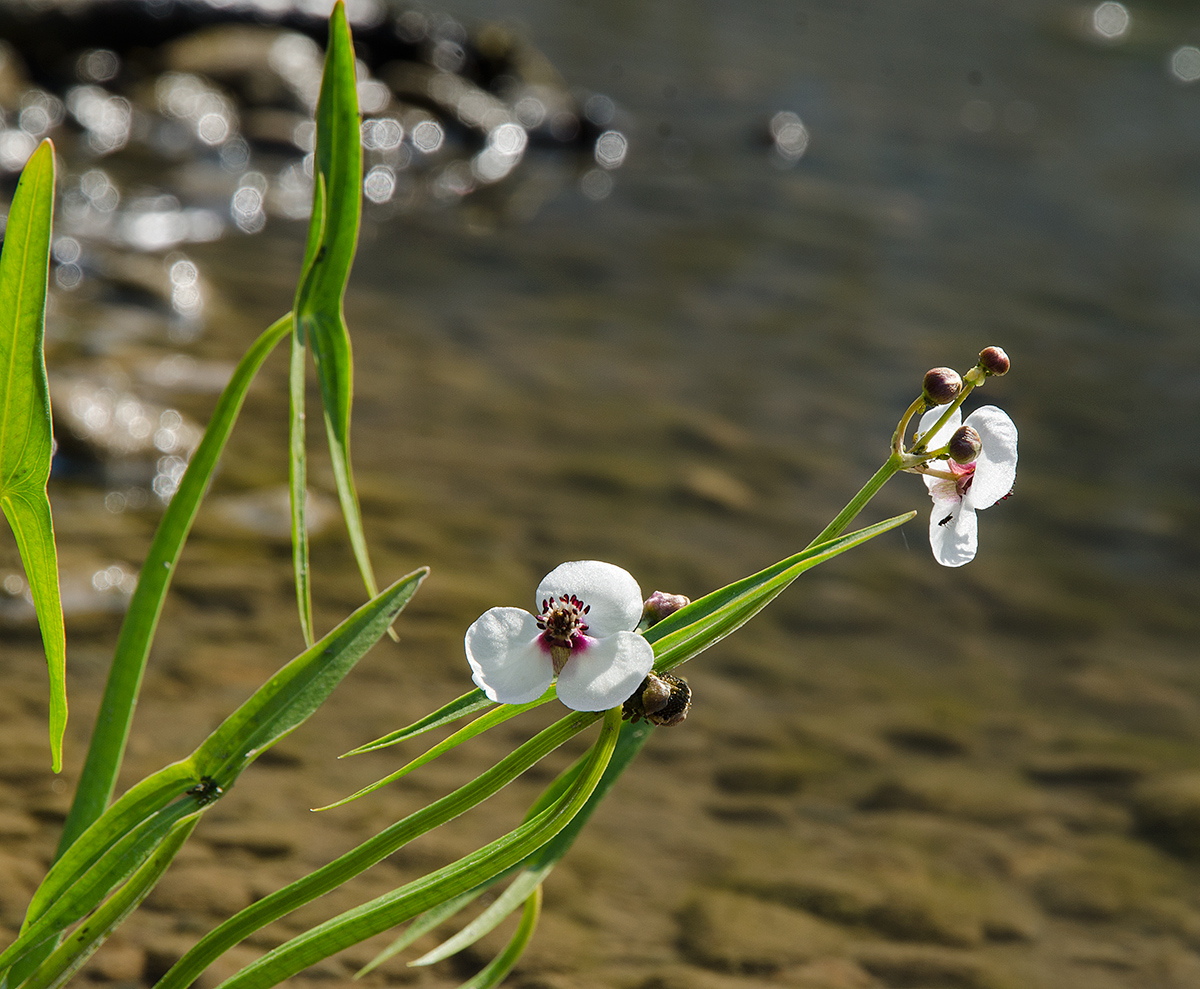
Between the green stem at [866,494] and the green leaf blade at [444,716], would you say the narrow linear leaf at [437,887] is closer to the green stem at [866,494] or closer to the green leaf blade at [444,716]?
the green leaf blade at [444,716]

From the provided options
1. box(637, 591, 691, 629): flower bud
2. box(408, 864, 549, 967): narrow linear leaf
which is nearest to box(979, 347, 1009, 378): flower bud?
box(637, 591, 691, 629): flower bud

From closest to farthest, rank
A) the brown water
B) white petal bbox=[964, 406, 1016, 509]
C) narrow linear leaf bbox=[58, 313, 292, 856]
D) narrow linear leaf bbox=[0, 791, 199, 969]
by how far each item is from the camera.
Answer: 1. white petal bbox=[964, 406, 1016, 509]
2. narrow linear leaf bbox=[0, 791, 199, 969]
3. narrow linear leaf bbox=[58, 313, 292, 856]
4. the brown water

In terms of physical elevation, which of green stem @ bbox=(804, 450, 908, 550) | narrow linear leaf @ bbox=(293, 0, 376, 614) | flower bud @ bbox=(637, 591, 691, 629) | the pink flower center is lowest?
the pink flower center

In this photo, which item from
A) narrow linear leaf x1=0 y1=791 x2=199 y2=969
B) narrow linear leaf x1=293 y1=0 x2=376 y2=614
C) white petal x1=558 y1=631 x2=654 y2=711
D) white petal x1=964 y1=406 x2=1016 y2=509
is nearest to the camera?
white petal x1=558 y1=631 x2=654 y2=711

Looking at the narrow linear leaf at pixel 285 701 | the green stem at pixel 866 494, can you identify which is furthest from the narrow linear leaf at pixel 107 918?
the green stem at pixel 866 494

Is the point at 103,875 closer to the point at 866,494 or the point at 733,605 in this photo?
the point at 733,605

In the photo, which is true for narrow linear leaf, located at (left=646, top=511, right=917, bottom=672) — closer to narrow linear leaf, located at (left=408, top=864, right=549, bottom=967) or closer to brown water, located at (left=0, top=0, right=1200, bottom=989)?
narrow linear leaf, located at (left=408, top=864, right=549, bottom=967)
